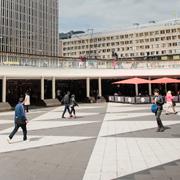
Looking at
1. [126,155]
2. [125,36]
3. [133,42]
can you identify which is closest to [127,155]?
[126,155]

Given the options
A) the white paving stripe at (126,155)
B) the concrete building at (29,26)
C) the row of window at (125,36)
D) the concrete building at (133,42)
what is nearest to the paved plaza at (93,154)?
the white paving stripe at (126,155)

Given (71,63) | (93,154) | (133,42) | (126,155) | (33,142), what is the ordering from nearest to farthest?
(126,155) < (93,154) < (33,142) < (71,63) < (133,42)

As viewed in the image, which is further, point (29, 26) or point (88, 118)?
point (29, 26)

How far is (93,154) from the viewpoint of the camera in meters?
9.92

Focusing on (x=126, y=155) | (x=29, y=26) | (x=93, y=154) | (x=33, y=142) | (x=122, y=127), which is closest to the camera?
(x=126, y=155)

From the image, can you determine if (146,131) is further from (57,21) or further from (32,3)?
(57,21)

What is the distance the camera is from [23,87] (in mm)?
38094

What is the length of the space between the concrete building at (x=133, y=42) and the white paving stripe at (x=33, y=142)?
95118mm

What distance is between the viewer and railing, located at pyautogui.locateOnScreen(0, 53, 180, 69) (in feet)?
94.3

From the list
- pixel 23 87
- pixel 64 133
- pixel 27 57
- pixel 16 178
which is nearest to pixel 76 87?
pixel 23 87

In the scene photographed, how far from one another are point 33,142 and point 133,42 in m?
115

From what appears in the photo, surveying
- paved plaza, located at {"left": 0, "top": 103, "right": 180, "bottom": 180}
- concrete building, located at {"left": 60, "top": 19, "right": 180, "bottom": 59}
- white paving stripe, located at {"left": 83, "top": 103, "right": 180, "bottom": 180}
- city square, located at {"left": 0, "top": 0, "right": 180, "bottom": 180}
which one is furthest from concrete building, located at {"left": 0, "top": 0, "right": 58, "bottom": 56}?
white paving stripe, located at {"left": 83, "top": 103, "right": 180, "bottom": 180}

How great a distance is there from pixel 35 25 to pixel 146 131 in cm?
12026

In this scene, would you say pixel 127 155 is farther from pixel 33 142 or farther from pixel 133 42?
pixel 133 42
